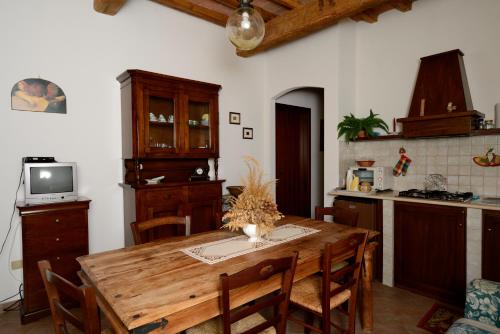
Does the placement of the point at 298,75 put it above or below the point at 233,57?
below

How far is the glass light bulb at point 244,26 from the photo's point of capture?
1850 millimetres

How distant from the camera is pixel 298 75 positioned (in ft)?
13.5

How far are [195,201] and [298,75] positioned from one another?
2.20m

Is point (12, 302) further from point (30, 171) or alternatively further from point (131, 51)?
point (131, 51)

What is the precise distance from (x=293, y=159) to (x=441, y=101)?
2526 millimetres

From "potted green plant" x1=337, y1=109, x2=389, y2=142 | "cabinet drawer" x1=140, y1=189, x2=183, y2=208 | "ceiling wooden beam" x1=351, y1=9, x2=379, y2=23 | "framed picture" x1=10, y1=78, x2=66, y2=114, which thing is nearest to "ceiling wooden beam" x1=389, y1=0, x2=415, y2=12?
"ceiling wooden beam" x1=351, y1=9, x2=379, y2=23

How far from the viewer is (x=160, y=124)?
126 inches

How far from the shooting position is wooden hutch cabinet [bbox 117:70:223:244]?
9.68ft

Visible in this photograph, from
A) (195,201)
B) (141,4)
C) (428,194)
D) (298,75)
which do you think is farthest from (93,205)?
(428,194)

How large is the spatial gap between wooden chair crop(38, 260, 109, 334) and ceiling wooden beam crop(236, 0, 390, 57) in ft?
9.94

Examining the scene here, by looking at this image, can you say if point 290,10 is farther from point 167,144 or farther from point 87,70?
point 87,70

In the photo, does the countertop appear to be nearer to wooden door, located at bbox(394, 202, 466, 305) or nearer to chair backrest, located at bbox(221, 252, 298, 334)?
wooden door, located at bbox(394, 202, 466, 305)

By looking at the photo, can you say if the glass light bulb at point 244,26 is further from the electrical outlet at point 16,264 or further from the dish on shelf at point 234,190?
the electrical outlet at point 16,264

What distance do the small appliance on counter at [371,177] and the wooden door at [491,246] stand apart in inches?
39.2
